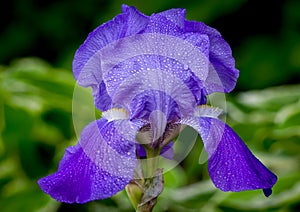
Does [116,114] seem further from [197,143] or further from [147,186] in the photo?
[197,143]

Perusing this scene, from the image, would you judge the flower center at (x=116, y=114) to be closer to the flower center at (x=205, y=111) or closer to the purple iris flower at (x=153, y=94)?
the purple iris flower at (x=153, y=94)

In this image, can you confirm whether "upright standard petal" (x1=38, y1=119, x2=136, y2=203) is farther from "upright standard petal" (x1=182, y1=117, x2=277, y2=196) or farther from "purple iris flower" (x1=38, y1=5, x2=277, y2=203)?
"upright standard petal" (x1=182, y1=117, x2=277, y2=196)

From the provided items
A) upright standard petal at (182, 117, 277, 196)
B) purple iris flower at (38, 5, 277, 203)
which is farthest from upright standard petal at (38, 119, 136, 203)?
upright standard petal at (182, 117, 277, 196)

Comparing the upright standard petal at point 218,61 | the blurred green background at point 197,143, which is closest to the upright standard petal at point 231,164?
the upright standard petal at point 218,61

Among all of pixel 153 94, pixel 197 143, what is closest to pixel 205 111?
pixel 153 94

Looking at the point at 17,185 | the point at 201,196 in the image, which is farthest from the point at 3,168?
the point at 201,196

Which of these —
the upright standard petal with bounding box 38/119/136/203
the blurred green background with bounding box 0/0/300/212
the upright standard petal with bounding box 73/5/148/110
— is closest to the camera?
the upright standard petal with bounding box 38/119/136/203

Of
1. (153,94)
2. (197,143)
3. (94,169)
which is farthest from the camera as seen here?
(197,143)
